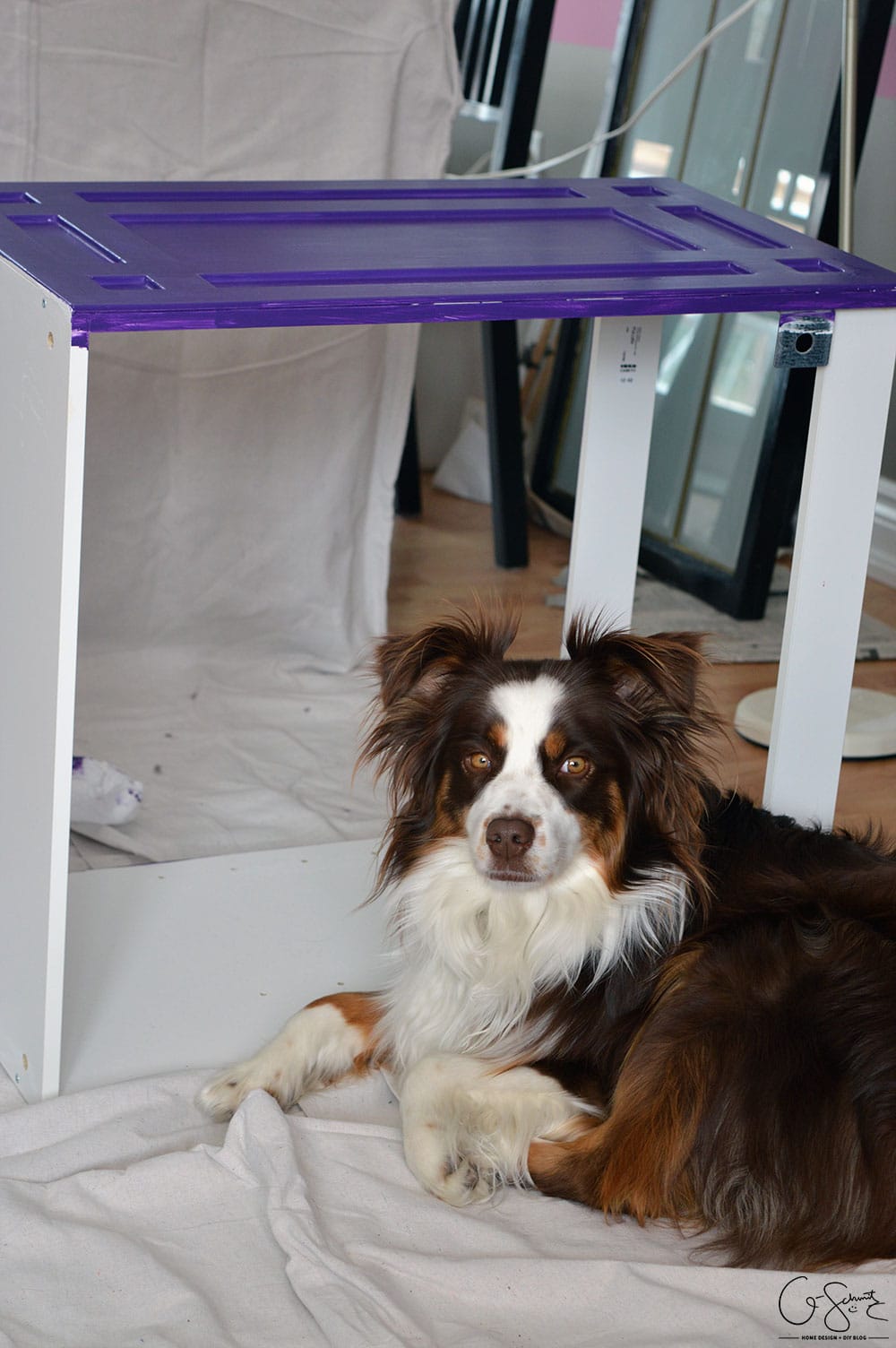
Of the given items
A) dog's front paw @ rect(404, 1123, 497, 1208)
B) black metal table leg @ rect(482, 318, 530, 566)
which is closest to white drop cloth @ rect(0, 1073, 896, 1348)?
dog's front paw @ rect(404, 1123, 497, 1208)

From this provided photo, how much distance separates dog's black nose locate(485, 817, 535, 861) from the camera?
73.9 inches

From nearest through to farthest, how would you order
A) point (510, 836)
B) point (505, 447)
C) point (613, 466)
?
point (510, 836) < point (613, 466) < point (505, 447)

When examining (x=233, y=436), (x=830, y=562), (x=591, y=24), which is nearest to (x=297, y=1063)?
(x=830, y=562)

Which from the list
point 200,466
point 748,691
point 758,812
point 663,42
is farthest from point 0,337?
point 663,42

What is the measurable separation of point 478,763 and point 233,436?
1.66m

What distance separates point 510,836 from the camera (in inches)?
73.9

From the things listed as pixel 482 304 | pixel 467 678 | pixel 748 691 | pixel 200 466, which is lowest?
pixel 748 691

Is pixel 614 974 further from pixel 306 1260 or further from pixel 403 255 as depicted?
pixel 403 255

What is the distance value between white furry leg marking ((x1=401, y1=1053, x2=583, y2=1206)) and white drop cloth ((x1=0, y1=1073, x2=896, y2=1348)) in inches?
1.3

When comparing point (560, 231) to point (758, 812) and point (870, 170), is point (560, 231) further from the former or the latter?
point (870, 170)

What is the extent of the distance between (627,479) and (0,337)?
1055mm

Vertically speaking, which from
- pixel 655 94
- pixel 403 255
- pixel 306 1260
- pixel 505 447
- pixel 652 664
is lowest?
pixel 306 1260

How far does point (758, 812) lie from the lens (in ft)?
7.10

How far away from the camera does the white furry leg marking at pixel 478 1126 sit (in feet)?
6.23
